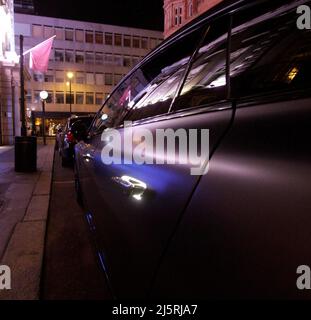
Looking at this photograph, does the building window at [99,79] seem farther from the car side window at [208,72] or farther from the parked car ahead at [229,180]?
the car side window at [208,72]

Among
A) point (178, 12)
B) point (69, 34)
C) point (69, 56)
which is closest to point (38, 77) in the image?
point (69, 56)

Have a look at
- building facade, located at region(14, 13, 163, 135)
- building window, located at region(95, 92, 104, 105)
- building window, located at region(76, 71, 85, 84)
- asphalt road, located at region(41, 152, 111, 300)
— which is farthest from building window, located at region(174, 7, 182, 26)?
asphalt road, located at region(41, 152, 111, 300)

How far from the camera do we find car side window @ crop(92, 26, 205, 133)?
198cm

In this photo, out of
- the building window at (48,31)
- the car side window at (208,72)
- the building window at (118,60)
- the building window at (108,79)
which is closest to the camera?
the car side window at (208,72)

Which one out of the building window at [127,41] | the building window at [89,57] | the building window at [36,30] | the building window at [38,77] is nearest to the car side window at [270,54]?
the building window at [38,77]

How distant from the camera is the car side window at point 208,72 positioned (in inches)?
62.4

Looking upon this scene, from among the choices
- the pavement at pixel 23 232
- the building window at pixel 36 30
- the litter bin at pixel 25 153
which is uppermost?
the building window at pixel 36 30

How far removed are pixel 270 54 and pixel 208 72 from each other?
0.45 metres

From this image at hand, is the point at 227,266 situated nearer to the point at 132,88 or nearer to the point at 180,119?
the point at 180,119

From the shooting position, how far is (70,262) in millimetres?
3369

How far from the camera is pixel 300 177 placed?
891mm

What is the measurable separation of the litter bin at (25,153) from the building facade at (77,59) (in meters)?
41.6
